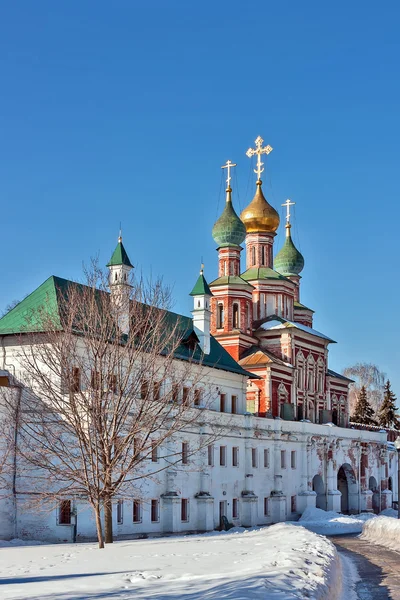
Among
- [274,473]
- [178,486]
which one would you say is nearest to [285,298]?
[274,473]

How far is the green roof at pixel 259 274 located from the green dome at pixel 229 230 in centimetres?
321

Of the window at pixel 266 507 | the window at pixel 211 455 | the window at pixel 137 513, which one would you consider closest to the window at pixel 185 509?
the window at pixel 211 455

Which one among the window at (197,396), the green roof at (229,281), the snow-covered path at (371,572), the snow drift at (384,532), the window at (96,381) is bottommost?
the snow-covered path at (371,572)

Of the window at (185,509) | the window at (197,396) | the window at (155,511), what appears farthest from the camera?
the window at (185,509)

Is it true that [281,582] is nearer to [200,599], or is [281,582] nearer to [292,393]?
[200,599]

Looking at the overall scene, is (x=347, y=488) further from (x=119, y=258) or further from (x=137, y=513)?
(x=119, y=258)

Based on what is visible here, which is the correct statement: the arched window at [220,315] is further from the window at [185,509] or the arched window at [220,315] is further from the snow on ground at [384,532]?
the snow on ground at [384,532]

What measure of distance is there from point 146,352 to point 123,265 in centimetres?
1051

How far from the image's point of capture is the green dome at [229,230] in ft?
187

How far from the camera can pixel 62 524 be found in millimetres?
31703

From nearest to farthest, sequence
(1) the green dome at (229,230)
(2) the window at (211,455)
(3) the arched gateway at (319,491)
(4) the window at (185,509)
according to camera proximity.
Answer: (4) the window at (185,509), (2) the window at (211,455), (3) the arched gateway at (319,491), (1) the green dome at (229,230)

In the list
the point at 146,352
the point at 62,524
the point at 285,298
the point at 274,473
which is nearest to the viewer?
the point at 146,352

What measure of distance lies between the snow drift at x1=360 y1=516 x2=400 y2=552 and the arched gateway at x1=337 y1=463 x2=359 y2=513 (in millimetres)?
21792

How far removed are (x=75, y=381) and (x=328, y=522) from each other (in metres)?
24.6
